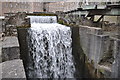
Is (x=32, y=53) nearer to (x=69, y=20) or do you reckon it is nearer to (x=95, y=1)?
(x=69, y=20)

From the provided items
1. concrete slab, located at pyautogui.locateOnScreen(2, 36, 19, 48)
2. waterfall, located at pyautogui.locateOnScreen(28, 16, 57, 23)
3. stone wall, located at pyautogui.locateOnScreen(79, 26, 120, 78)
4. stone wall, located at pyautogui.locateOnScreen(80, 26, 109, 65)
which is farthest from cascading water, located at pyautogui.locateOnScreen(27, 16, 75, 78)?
waterfall, located at pyautogui.locateOnScreen(28, 16, 57, 23)

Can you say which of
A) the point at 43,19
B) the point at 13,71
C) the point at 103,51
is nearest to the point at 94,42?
the point at 103,51

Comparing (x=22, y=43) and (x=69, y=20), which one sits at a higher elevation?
(x=69, y=20)

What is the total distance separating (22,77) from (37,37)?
155 inches

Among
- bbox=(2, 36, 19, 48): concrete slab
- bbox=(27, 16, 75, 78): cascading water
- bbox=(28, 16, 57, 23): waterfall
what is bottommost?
bbox=(27, 16, 75, 78): cascading water

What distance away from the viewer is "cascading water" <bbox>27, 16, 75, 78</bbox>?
5977 mm

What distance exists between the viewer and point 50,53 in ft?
20.2

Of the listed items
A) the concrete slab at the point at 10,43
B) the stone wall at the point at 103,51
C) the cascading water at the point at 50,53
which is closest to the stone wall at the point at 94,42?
the stone wall at the point at 103,51

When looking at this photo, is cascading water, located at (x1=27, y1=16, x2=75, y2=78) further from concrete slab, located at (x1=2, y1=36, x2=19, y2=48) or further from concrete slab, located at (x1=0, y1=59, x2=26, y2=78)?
concrete slab, located at (x1=0, y1=59, x2=26, y2=78)

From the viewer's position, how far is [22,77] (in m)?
2.31

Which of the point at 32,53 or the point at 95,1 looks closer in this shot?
the point at 32,53

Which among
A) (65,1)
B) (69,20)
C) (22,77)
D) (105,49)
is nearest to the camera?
(22,77)

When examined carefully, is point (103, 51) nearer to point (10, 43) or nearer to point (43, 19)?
point (10, 43)

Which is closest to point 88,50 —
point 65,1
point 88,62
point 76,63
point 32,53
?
point 88,62
